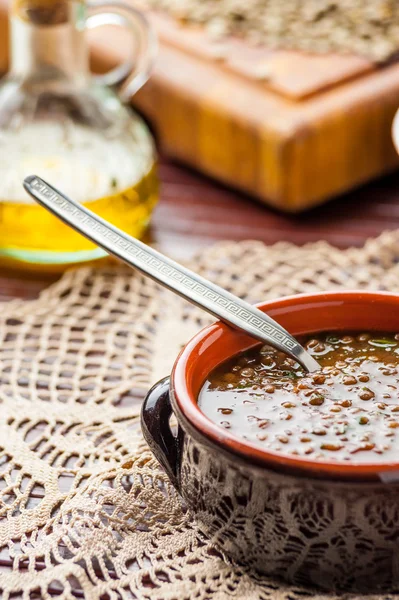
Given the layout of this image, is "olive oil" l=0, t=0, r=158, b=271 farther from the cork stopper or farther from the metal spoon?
the metal spoon

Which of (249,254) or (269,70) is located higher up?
(269,70)

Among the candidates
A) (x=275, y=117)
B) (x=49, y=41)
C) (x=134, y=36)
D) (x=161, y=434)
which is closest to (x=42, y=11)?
(x=49, y=41)

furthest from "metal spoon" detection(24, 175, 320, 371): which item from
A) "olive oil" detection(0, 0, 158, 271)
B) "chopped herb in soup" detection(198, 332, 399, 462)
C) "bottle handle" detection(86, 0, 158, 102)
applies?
"bottle handle" detection(86, 0, 158, 102)

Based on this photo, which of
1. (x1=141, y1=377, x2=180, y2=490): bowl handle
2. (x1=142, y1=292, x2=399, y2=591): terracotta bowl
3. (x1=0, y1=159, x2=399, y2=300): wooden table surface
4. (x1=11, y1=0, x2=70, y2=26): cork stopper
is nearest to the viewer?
(x1=142, y1=292, x2=399, y2=591): terracotta bowl

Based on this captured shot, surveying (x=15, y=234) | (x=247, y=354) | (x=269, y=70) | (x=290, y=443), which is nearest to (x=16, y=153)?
(x=15, y=234)

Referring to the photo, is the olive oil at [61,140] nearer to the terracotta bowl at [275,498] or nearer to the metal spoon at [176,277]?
the metal spoon at [176,277]

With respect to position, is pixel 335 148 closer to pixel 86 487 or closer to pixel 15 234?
pixel 15 234

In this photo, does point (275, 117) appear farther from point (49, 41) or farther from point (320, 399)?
point (320, 399)
